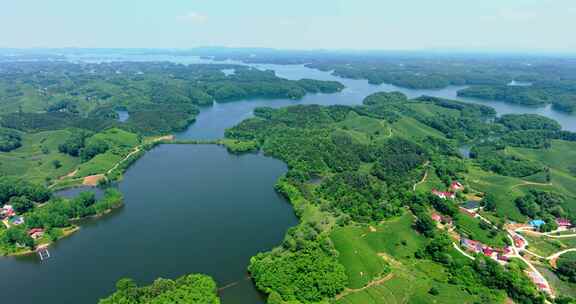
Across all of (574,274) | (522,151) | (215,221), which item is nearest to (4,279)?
(215,221)

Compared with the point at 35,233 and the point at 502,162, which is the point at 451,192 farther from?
the point at 35,233

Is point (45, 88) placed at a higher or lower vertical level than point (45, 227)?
higher

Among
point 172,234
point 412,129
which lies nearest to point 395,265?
point 172,234

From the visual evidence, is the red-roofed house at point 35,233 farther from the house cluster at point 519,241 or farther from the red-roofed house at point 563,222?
the red-roofed house at point 563,222

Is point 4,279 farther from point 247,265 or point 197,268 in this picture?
point 247,265

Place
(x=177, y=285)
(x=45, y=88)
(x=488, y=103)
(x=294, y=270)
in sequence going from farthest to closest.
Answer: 1. (x=45, y=88)
2. (x=488, y=103)
3. (x=294, y=270)
4. (x=177, y=285)
